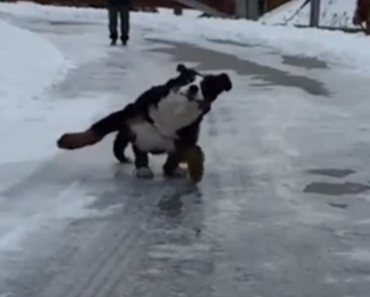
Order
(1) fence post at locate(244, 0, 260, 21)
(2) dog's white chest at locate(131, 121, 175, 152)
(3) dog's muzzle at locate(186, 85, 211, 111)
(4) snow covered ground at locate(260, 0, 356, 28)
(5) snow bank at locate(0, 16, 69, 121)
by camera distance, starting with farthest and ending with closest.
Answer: (1) fence post at locate(244, 0, 260, 21) → (4) snow covered ground at locate(260, 0, 356, 28) → (5) snow bank at locate(0, 16, 69, 121) → (2) dog's white chest at locate(131, 121, 175, 152) → (3) dog's muzzle at locate(186, 85, 211, 111)

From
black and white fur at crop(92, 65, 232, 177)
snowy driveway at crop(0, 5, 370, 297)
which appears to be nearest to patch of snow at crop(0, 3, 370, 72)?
snowy driveway at crop(0, 5, 370, 297)

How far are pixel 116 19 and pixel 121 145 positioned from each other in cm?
1728

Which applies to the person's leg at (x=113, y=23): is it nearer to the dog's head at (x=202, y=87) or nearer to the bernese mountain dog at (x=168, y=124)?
the bernese mountain dog at (x=168, y=124)

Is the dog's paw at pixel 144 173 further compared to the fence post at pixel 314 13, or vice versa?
the fence post at pixel 314 13

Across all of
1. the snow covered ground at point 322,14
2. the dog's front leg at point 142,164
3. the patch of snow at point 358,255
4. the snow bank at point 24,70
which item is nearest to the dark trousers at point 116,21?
the snow bank at point 24,70

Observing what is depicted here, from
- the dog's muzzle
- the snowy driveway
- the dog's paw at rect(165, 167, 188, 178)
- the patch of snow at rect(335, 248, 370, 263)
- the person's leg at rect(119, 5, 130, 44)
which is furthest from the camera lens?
the person's leg at rect(119, 5, 130, 44)

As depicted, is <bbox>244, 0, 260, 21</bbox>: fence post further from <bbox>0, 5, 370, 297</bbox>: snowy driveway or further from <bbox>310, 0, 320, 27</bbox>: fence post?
<bbox>0, 5, 370, 297</bbox>: snowy driveway

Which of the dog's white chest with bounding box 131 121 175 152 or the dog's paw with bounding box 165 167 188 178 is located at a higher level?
the dog's white chest with bounding box 131 121 175 152

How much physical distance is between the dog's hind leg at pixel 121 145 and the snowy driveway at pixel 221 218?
15cm

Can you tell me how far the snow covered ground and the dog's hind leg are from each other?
23.2m

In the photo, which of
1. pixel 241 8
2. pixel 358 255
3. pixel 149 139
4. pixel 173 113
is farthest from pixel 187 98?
pixel 241 8

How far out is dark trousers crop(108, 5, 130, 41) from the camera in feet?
90.4

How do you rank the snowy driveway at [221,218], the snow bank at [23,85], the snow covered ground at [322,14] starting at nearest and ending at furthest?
the snowy driveway at [221,218] < the snow bank at [23,85] < the snow covered ground at [322,14]

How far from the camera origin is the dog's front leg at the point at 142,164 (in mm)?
10516
